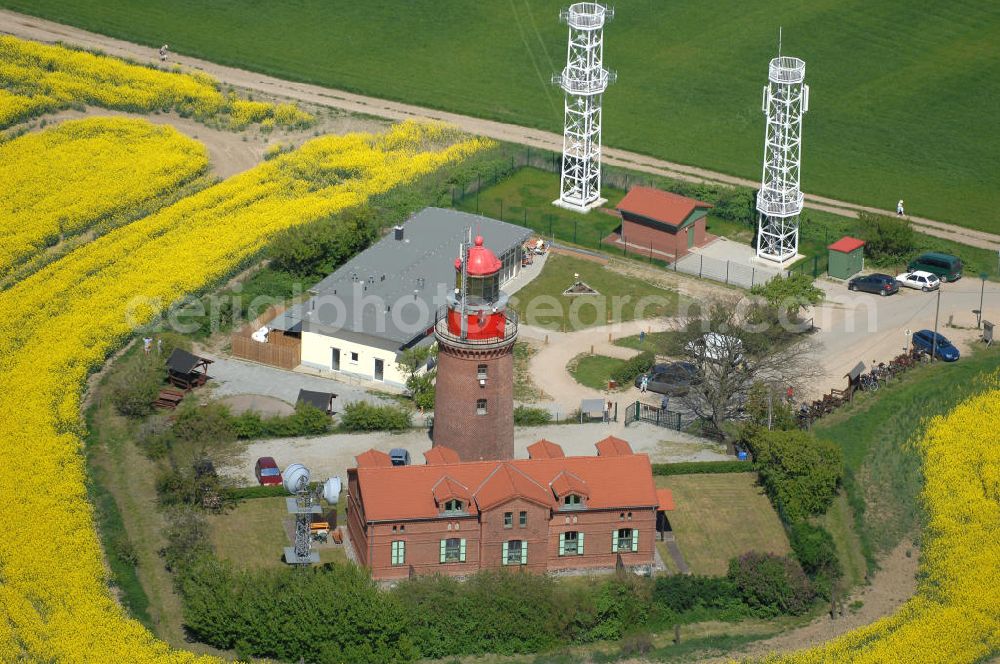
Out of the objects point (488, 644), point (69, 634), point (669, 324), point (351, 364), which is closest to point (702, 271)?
point (669, 324)

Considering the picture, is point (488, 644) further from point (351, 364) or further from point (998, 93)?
point (998, 93)

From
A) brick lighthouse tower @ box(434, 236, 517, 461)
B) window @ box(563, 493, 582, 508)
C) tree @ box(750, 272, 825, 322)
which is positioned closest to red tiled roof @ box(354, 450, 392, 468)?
brick lighthouse tower @ box(434, 236, 517, 461)

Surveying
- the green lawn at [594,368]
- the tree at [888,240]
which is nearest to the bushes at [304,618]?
the green lawn at [594,368]

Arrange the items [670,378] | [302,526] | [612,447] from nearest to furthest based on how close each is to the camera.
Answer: [302,526]
[612,447]
[670,378]

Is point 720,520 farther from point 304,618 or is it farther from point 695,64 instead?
point 695,64

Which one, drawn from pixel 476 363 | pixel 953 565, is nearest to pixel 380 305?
pixel 476 363

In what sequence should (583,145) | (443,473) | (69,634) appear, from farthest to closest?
(583,145)
(443,473)
(69,634)
